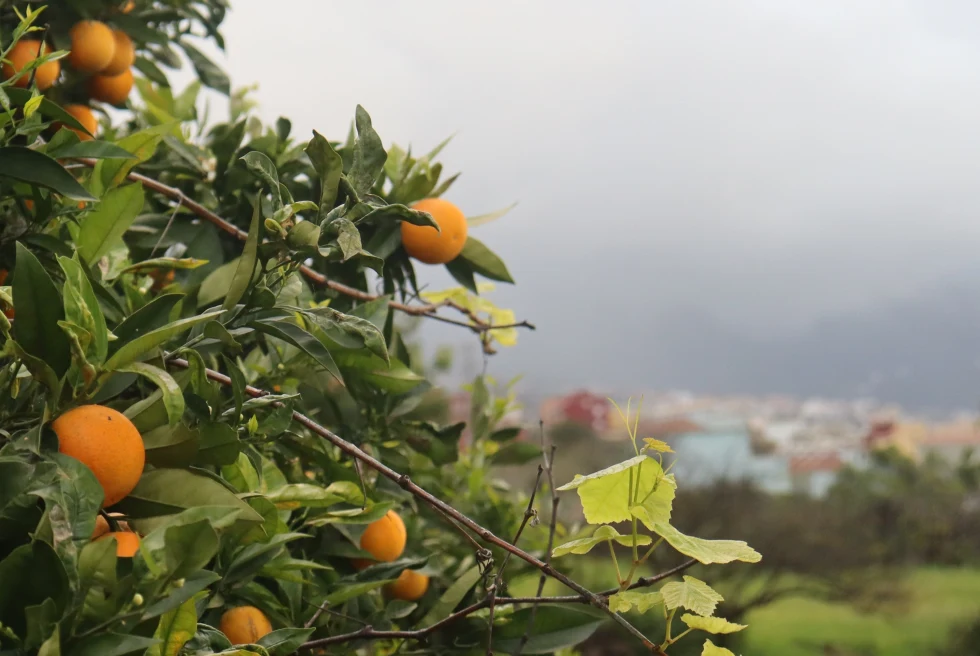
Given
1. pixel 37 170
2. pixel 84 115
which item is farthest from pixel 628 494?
pixel 84 115

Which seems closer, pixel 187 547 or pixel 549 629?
pixel 187 547

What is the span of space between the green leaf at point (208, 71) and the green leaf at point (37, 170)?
1.87 ft

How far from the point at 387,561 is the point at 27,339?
0.40 meters

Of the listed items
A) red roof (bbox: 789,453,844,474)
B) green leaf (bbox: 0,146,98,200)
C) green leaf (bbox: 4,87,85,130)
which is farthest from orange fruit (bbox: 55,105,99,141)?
red roof (bbox: 789,453,844,474)

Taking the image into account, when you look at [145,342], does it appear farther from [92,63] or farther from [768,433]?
[768,433]

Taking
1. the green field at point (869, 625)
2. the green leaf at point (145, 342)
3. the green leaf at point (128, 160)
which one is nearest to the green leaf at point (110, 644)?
the green leaf at point (145, 342)

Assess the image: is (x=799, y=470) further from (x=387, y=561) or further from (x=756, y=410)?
(x=387, y=561)

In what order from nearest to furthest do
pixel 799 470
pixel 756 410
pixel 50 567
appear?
pixel 50 567, pixel 799 470, pixel 756 410

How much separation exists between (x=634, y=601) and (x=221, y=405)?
0.26 metres

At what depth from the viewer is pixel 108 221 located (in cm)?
58

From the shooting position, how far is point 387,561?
2.39 feet

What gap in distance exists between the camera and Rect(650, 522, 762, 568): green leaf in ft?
1.28

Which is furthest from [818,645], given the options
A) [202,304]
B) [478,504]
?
[202,304]

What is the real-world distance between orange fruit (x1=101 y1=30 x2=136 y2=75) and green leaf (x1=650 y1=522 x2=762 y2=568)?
0.72 metres
